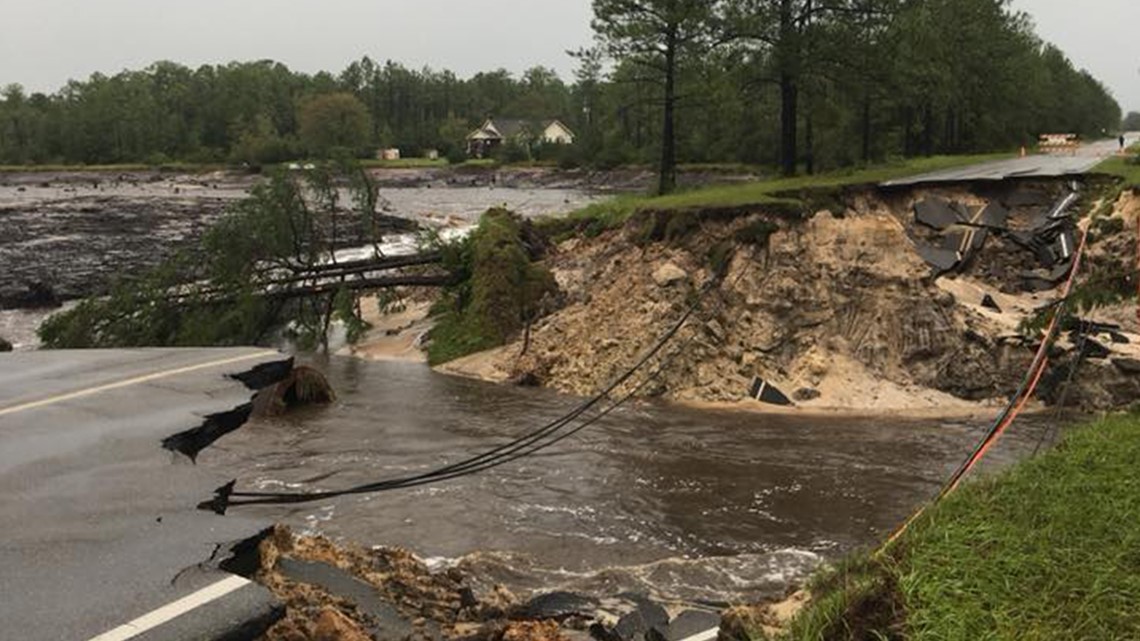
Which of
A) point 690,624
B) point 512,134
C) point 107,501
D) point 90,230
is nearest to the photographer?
point 107,501

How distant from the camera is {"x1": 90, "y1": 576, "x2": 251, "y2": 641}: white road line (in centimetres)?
404

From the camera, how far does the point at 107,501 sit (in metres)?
5.58

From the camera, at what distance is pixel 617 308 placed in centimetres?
1898

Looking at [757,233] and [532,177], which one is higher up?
[532,177]

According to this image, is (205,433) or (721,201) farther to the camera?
(721,201)

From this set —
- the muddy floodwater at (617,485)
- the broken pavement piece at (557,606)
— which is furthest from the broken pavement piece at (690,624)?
the muddy floodwater at (617,485)

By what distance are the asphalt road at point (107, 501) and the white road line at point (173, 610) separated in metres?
0.03

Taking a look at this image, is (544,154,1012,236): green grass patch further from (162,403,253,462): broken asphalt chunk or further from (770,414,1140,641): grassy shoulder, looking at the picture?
(162,403,253,462): broken asphalt chunk

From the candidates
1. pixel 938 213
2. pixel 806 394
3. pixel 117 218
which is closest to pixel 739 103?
pixel 938 213

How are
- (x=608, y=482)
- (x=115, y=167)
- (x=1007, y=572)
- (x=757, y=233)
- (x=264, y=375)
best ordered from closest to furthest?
(x=1007, y=572), (x=264, y=375), (x=608, y=482), (x=757, y=233), (x=115, y=167)

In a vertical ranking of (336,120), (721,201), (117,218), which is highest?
(336,120)

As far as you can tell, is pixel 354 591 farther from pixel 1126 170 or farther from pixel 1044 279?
pixel 1126 170

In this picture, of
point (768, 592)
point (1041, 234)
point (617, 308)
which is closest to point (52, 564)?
point (768, 592)

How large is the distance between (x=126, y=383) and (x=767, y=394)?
Answer: 35.9 feet
